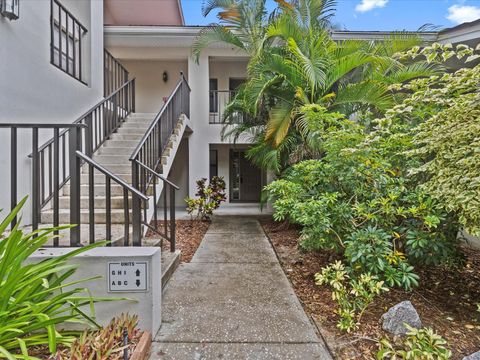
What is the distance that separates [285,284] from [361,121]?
9.39 ft

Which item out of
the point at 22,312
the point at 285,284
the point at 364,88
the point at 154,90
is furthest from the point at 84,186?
the point at 154,90

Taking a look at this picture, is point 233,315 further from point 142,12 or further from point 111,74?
point 142,12

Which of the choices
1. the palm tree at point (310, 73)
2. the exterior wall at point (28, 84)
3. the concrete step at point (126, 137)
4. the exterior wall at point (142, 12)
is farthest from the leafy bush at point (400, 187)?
the exterior wall at point (142, 12)

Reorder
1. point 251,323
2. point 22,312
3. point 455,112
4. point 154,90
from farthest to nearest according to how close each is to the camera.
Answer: point 154,90 → point 455,112 → point 251,323 → point 22,312

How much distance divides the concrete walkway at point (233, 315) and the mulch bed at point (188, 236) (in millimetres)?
300

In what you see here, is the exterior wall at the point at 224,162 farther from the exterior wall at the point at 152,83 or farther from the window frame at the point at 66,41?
the window frame at the point at 66,41

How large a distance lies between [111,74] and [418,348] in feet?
28.8

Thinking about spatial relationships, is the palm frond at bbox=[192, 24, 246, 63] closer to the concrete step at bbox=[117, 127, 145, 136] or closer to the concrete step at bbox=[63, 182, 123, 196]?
the concrete step at bbox=[117, 127, 145, 136]

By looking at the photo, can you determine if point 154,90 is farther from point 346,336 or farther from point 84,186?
point 346,336

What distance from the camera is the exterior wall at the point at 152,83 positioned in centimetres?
1073

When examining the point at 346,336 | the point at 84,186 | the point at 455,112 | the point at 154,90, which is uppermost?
the point at 154,90

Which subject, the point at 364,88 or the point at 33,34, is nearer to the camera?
the point at 33,34

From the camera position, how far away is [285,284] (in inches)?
140

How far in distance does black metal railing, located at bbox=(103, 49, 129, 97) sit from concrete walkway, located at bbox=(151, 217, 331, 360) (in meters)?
5.59
